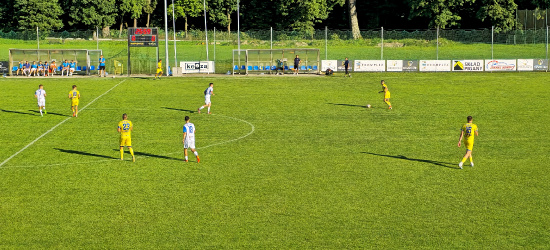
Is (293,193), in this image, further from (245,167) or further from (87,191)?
(87,191)

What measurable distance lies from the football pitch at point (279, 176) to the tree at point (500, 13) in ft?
156

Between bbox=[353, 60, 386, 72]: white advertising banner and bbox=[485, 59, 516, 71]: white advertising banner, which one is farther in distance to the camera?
bbox=[353, 60, 386, 72]: white advertising banner

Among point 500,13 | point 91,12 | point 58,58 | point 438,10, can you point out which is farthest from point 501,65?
point 91,12

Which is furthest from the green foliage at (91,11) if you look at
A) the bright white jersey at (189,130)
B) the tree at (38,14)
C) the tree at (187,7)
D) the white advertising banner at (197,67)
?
→ the bright white jersey at (189,130)

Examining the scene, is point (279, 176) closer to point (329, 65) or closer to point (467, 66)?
point (329, 65)

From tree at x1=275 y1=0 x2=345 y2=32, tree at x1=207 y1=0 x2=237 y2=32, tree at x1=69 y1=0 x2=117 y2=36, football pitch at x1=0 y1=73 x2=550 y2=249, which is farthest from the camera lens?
tree at x1=207 y1=0 x2=237 y2=32

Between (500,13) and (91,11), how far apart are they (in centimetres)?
5933

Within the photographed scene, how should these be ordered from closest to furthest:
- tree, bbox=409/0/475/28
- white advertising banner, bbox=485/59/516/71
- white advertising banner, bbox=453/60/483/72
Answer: white advertising banner, bbox=453/60/483/72
white advertising banner, bbox=485/59/516/71
tree, bbox=409/0/475/28

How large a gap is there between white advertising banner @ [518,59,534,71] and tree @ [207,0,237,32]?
55597 mm

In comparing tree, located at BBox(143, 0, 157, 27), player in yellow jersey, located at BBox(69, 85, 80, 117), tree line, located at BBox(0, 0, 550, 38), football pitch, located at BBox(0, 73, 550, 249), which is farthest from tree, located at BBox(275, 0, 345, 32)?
player in yellow jersey, located at BBox(69, 85, 80, 117)

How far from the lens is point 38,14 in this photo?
3794 inches

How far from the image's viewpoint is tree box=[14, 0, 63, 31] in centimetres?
9625

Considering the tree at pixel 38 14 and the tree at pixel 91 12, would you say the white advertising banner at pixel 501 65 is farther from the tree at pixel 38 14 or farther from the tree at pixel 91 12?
the tree at pixel 38 14

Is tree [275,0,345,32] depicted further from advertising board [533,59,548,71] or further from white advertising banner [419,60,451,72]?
advertising board [533,59,548,71]
